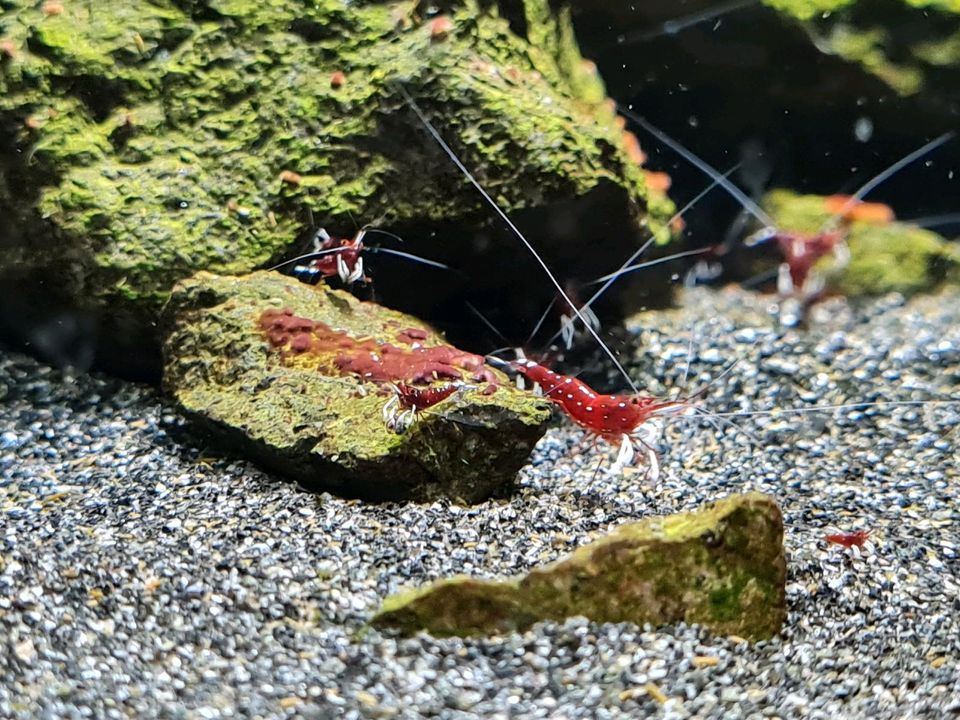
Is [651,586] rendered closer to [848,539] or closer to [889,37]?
[848,539]

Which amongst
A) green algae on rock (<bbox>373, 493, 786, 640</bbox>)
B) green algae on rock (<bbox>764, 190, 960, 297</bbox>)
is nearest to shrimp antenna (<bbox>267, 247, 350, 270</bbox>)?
green algae on rock (<bbox>373, 493, 786, 640</bbox>)

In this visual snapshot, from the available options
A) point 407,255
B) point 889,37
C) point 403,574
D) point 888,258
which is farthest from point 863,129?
point 403,574

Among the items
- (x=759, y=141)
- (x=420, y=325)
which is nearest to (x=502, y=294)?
(x=420, y=325)

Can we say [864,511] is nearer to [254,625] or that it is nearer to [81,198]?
[254,625]

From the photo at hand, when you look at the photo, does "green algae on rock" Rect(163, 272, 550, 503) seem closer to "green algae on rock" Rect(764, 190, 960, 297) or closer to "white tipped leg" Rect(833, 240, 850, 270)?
"white tipped leg" Rect(833, 240, 850, 270)

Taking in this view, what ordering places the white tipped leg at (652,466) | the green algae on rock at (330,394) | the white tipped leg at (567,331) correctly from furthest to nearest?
the white tipped leg at (567,331) → the white tipped leg at (652,466) → the green algae on rock at (330,394)

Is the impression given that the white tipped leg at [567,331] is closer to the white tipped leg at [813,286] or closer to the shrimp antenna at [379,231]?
the shrimp antenna at [379,231]

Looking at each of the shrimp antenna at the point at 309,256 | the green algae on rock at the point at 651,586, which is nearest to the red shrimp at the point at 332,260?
the shrimp antenna at the point at 309,256
